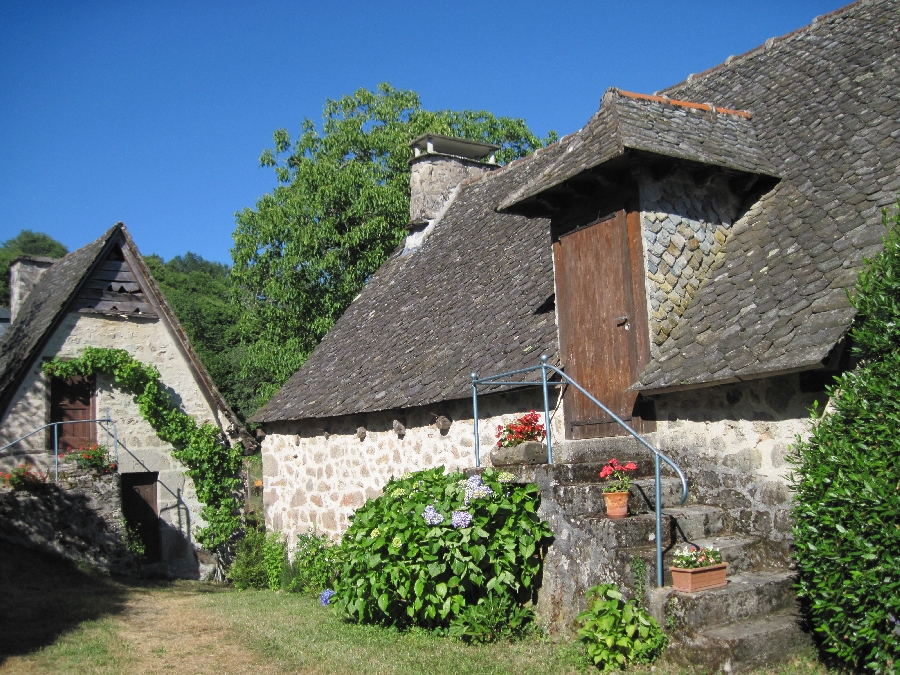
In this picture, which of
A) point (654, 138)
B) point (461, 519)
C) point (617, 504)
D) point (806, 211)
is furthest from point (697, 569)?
point (654, 138)

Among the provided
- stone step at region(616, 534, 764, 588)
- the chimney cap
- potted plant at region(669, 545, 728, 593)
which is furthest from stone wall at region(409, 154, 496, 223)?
potted plant at region(669, 545, 728, 593)

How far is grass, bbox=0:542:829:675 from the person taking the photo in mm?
5887

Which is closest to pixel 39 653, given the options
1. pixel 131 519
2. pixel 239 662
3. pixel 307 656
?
pixel 239 662

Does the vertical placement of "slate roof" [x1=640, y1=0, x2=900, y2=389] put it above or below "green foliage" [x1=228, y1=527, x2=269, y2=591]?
above

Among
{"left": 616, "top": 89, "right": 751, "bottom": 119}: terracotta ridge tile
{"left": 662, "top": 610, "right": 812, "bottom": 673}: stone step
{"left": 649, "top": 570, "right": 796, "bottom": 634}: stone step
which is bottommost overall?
{"left": 662, "top": 610, "right": 812, "bottom": 673}: stone step

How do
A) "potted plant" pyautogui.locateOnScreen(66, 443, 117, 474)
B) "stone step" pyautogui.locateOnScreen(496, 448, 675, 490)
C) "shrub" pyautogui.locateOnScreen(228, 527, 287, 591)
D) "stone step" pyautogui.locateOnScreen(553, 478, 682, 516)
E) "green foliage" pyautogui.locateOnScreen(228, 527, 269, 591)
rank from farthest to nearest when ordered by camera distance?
"potted plant" pyautogui.locateOnScreen(66, 443, 117, 474)
"green foliage" pyautogui.locateOnScreen(228, 527, 269, 591)
"shrub" pyautogui.locateOnScreen(228, 527, 287, 591)
"stone step" pyautogui.locateOnScreen(496, 448, 675, 490)
"stone step" pyautogui.locateOnScreen(553, 478, 682, 516)

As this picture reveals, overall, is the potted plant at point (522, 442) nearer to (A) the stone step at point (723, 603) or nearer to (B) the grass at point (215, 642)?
(B) the grass at point (215, 642)

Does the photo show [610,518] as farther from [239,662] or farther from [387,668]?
[239,662]

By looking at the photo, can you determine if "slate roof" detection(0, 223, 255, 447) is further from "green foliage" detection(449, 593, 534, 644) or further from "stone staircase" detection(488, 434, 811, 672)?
"stone staircase" detection(488, 434, 811, 672)

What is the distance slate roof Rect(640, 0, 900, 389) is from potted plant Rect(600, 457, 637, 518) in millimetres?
785

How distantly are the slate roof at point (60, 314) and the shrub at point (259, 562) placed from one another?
2.83 m

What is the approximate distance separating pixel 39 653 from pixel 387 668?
11.4ft

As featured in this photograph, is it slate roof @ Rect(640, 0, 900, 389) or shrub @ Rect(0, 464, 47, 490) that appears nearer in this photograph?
slate roof @ Rect(640, 0, 900, 389)

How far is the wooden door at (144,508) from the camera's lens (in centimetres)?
1458
